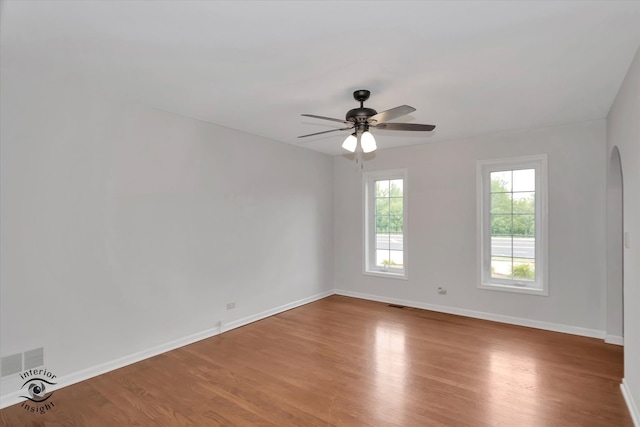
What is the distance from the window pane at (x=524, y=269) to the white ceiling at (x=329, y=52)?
77.0 inches

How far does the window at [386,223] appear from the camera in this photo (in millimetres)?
5434

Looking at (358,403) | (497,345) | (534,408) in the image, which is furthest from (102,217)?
(497,345)

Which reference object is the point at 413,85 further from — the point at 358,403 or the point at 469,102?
the point at 358,403

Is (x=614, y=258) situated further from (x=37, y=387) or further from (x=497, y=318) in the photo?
(x=37, y=387)

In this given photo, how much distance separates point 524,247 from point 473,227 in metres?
0.67

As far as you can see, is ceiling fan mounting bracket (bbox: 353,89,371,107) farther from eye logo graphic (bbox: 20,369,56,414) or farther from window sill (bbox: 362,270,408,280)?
eye logo graphic (bbox: 20,369,56,414)

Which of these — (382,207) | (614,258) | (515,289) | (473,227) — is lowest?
(515,289)

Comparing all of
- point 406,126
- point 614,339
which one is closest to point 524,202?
point 614,339

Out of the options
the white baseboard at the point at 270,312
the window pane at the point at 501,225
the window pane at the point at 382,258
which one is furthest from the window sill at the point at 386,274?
the window pane at the point at 501,225

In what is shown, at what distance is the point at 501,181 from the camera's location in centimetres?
462

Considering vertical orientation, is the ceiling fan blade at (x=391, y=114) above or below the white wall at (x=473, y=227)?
above

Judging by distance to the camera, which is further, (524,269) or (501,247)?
(501,247)

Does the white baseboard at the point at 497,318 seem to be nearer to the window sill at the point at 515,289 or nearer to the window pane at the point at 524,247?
the window sill at the point at 515,289

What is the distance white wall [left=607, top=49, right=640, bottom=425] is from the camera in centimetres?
227
